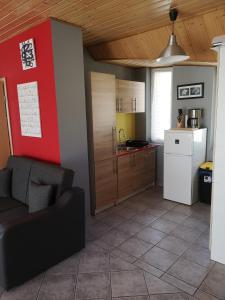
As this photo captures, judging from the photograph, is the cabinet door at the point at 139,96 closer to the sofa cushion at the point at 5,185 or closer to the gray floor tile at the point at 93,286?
the sofa cushion at the point at 5,185

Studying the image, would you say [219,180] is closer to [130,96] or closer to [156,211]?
[156,211]

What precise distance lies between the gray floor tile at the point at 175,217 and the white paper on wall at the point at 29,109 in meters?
2.17

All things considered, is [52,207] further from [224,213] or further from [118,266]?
[224,213]

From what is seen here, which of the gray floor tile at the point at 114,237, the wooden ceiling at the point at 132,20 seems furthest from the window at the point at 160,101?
the gray floor tile at the point at 114,237

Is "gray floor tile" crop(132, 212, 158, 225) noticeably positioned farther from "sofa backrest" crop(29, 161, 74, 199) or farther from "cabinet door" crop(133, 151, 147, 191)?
"sofa backrest" crop(29, 161, 74, 199)

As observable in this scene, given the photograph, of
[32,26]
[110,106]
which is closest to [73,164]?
[110,106]

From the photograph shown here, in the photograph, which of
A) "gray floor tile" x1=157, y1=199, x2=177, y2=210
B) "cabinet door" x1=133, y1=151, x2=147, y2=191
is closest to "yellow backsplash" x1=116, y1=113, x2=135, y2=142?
"cabinet door" x1=133, y1=151, x2=147, y2=191

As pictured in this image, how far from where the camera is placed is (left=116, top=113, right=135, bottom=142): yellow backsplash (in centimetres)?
454

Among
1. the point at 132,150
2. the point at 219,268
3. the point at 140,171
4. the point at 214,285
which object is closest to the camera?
the point at 214,285

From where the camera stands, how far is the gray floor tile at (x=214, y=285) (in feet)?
6.52

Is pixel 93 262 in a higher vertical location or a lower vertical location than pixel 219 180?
lower

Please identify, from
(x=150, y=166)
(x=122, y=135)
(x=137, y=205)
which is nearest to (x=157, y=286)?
(x=137, y=205)

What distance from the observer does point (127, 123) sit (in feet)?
15.6

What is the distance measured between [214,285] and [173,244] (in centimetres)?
69
